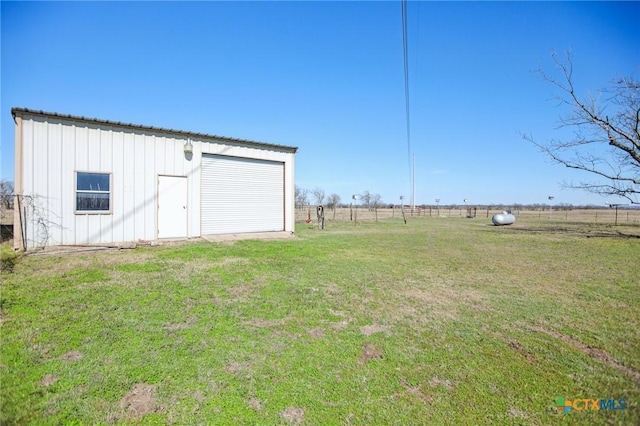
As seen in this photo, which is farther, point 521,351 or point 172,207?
point 172,207

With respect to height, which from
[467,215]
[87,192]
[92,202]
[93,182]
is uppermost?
[93,182]

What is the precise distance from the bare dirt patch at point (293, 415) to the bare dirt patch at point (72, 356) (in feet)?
6.15

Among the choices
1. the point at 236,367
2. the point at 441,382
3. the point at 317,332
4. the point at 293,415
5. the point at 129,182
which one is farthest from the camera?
the point at 129,182

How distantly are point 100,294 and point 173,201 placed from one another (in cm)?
554

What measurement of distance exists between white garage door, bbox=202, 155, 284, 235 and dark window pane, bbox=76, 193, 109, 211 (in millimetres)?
2717

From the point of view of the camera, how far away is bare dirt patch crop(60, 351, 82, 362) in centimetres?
250

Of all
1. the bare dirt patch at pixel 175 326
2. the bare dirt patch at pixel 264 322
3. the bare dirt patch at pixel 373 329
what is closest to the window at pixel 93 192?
the bare dirt patch at pixel 175 326

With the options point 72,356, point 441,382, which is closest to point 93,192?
point 72,356

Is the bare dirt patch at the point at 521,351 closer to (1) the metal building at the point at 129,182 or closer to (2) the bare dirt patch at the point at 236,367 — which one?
(2) the bare dirt patch at the point at 236,367

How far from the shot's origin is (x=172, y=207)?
9297 millimetres

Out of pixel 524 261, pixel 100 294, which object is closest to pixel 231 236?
pixel 100 294

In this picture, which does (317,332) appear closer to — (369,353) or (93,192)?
(369,353)

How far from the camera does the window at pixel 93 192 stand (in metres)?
7.78

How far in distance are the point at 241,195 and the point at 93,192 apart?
4.39 m
